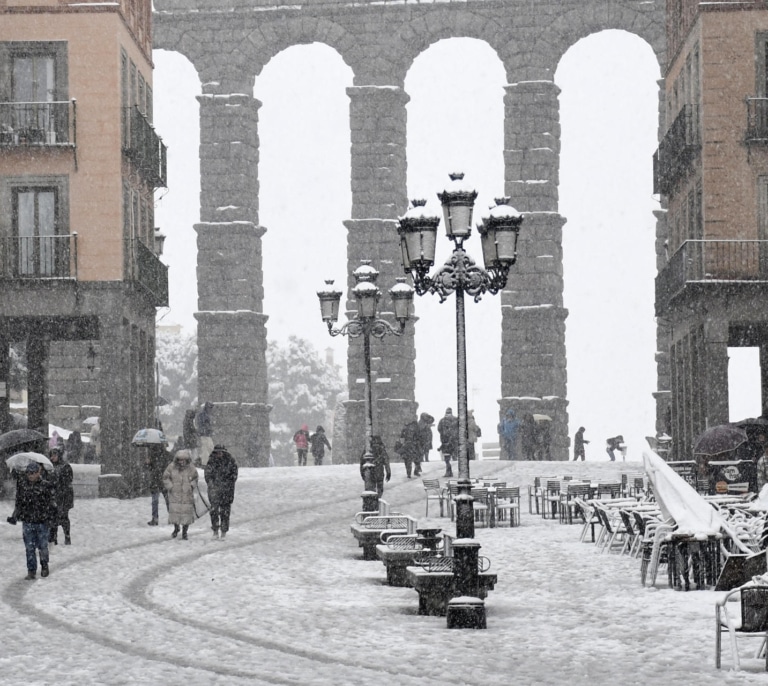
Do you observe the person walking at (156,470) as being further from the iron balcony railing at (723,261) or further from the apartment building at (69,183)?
the iron balcony railing at (723,261)

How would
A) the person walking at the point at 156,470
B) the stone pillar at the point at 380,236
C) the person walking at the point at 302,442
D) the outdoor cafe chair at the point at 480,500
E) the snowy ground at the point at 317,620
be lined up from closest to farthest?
the snowy ground at the point at 317,620, the person walking at the point at 156,470, the outdoor cafe chair at the point at 480,500, the stone pillar at the point at 380,236, the person walking at the point at 302,442

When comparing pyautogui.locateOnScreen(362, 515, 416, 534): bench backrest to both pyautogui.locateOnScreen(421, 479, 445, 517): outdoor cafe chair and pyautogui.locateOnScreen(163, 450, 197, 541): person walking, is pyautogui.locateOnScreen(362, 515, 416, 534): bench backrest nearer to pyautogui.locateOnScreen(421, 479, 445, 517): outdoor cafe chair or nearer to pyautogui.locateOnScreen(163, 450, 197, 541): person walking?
pyautogui.locateOnScreen(163, 450, 197, 541): person walking

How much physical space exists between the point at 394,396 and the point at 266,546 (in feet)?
93.1

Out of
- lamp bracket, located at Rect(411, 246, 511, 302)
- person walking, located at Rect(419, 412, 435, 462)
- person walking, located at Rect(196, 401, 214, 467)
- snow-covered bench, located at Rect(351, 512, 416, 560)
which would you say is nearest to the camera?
lamp bracket, located at Rect(411, 246, 511, 302)

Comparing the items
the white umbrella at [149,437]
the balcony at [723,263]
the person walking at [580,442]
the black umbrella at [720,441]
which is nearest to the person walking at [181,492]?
the white umbrella at [149,437]

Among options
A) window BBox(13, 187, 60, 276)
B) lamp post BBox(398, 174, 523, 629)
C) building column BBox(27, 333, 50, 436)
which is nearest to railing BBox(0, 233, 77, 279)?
window BBox(13, 187, 60, 276)

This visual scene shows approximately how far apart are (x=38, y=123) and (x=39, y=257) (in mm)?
2742

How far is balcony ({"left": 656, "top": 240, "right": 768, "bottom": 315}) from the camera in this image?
37.7m

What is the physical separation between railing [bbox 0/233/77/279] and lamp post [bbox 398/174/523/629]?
762 inches

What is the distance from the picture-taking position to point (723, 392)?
125 feet

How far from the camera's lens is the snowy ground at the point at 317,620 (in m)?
13.5

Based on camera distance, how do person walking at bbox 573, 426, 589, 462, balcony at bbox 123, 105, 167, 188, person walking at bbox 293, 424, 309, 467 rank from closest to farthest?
balcony at bbox 123, 105, 167, 188
person walking at bbox 573, 426, 589, 462
person walking at bbox 293, 424, 309, 467

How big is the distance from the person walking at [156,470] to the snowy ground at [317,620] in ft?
5.51

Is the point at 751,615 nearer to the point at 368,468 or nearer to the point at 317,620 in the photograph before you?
the point at 317,620
